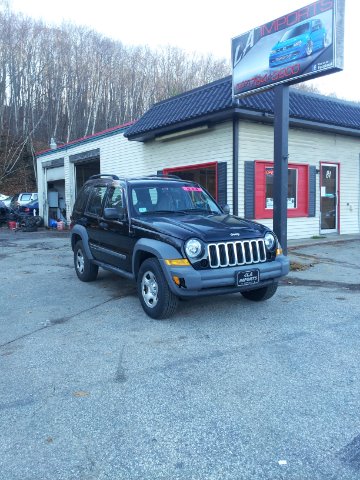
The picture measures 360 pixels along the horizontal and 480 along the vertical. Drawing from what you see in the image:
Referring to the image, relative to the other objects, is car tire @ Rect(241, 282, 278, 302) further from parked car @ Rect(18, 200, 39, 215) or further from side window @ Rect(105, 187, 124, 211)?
parked car @ Rect(18, 200, 39, 215)

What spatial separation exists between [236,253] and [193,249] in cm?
60

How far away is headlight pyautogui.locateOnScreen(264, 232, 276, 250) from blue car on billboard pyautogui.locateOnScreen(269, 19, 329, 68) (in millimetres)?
4098

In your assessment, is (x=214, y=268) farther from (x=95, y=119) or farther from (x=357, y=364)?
(x=95, y=119)

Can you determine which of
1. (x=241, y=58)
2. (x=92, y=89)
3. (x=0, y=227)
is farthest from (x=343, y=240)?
(x=92, y=89)

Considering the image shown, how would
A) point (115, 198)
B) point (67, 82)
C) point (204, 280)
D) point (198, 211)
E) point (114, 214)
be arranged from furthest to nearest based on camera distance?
point (67, 82), point (115, 198), point (198, 211), point (114, 214), point (204, 280)

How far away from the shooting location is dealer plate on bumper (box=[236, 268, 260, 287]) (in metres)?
5.41

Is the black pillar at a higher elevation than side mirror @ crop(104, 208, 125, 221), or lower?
higher

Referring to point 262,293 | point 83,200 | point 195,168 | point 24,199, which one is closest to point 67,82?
point 24,199

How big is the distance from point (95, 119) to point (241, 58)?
3796 cm

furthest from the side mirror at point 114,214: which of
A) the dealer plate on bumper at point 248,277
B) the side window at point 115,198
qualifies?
the dealer plate on bumper at point 248,277

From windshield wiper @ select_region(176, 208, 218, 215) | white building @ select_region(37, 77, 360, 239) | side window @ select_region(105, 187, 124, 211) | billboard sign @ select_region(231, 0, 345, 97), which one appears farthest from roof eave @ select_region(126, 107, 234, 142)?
side window @ select_region(105, 187, 124, 211)

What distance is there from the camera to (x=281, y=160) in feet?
27.9

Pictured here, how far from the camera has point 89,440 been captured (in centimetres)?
296

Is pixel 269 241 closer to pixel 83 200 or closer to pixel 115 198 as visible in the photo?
pixel 115 198
